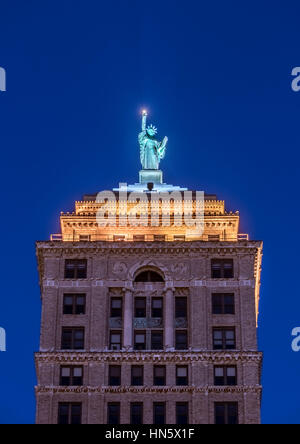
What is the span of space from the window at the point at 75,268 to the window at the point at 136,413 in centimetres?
1534

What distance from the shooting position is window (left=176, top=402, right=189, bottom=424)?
5359 inches

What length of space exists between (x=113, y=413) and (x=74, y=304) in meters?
12.7

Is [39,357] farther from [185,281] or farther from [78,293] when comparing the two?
[185,281]

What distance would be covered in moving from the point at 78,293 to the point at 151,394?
44.3 ft

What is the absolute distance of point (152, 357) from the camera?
140 metres

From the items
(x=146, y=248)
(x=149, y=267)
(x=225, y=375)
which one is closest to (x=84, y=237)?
(x=146, y=248)

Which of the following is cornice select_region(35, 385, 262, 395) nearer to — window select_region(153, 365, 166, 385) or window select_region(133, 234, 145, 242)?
window select_region(153, 365, 166, 385)

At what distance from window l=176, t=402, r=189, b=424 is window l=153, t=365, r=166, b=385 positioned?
3.03 metres

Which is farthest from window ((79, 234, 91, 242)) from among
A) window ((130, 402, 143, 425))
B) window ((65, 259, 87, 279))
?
window ((130, 402, 143, 425))

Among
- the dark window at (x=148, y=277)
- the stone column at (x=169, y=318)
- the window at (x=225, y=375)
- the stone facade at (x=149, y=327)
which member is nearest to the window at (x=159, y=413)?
the stone facade at (x=149, y=327)

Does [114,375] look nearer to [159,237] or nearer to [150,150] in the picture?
[159,237]

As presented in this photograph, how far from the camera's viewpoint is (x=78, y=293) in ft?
471
